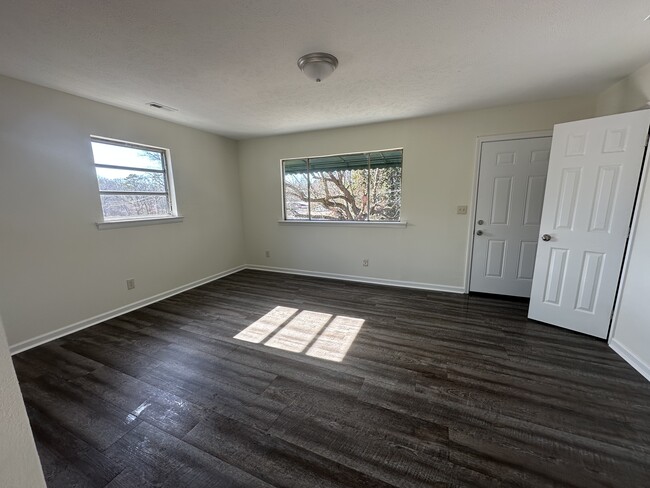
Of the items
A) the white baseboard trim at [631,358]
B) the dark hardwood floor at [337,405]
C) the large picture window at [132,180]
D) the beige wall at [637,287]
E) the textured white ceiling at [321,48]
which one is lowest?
the dark hardwood floor at [337,405]

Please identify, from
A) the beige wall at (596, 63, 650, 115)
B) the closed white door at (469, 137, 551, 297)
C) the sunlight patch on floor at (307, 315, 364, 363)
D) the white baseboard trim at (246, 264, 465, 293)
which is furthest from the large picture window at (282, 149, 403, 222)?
the beige wall at (596, 63, 650, 115)

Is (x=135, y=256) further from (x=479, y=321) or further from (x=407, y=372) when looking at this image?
(x=479, y=321)

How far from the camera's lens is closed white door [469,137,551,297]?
3.19m

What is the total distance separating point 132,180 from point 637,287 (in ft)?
17.3

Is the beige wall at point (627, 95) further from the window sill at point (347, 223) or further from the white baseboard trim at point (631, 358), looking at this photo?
the window sill at point (347, 223)

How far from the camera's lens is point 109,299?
315cm

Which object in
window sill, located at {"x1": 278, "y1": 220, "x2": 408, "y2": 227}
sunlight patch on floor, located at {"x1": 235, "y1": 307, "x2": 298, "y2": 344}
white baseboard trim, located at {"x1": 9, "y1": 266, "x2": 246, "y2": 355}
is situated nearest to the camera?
white baseboard trim, located at {"x1": 9, "y1": 266, "x2": 246, "y2": 355}

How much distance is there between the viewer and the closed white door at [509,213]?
3193 mm

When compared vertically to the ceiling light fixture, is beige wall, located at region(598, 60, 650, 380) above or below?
below

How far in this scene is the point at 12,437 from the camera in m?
0.70

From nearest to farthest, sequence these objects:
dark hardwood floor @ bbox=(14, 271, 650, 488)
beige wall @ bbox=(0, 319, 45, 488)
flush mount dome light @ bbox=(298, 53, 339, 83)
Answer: beige wall @ bbox=(0, 319, 45, 488)
dark hardwood floor @ bbox=(14, 271, 650, 488)
flush mount dome light @ bbox=(298, 53, 339, 83)

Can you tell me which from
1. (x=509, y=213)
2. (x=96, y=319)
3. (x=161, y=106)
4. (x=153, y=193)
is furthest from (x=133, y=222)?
(x=509, y=213)

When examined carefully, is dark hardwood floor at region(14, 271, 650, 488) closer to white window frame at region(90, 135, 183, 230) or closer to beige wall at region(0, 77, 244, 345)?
beige wall at region(0, 77, 244, 345)

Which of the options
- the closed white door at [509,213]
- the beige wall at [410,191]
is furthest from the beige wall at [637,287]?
the closed white door at [509,213]
